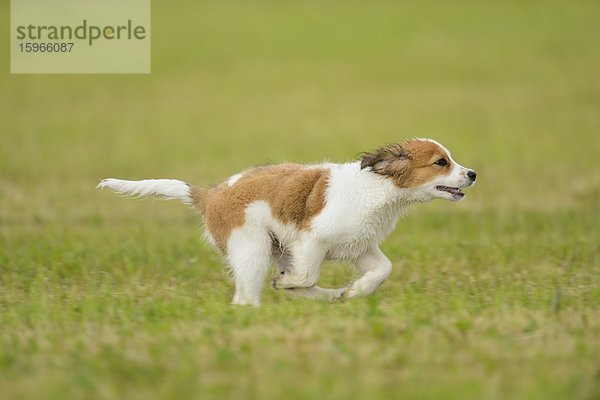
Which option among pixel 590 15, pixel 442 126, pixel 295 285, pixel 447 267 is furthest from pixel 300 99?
pixel 295 285

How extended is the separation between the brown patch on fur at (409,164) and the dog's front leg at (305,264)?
3.00 feet

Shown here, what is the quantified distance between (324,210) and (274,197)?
1.66 ft

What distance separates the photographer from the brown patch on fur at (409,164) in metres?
9.03

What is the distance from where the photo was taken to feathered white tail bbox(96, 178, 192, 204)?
948 centimetres

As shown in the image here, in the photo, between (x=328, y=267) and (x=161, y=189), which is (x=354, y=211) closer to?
(x=161, y=189)

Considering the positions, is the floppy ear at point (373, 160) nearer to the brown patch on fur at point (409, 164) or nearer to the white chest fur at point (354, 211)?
the brown patch on fur at point (409, 164)

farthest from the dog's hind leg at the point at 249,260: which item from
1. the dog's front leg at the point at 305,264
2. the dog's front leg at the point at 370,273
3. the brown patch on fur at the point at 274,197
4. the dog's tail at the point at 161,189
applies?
the dog's front leg at the point at 370,273

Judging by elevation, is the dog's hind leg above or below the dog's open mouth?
below

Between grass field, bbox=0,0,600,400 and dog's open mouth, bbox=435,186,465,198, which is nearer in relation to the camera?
grass field, bbox=0,0,600,400

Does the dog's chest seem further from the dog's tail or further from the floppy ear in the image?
the dog's tail

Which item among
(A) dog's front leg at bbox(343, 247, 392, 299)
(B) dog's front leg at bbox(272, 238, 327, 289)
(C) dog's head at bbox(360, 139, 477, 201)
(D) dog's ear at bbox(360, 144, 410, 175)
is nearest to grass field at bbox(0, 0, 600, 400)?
(A) dog's front leg at bbox(343, 247, 392, 299)

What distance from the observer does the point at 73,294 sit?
30.7ft

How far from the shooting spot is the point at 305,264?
895 centimetres

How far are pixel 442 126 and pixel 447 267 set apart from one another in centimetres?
1537
